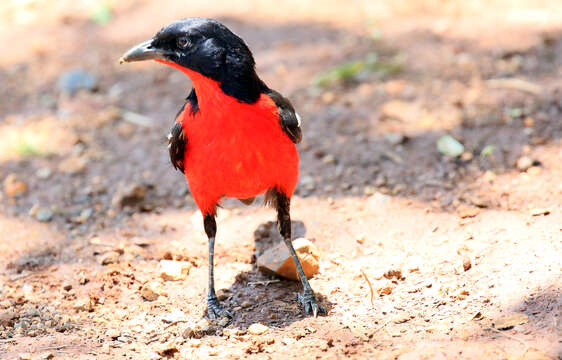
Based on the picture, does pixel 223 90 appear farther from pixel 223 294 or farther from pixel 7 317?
pixel 7 317

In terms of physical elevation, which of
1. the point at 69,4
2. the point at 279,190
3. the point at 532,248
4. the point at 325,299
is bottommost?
the point at 325,299

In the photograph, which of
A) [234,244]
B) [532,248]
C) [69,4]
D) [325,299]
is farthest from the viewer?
[69,4]

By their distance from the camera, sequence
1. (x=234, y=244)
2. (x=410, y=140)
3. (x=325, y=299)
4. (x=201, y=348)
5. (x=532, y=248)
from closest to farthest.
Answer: (x=201, y=348), (x=532, y=248), (x=325, y=299), (x=234, y=244), (x=410, y=140)

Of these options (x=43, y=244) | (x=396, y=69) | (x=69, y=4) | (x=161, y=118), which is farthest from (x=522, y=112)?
(x=69, y=4)

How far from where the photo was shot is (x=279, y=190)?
3.79 meters

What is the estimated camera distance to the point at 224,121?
3410 millimetres

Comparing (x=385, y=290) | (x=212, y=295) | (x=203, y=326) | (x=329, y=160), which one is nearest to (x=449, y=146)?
(x=329, y=160)

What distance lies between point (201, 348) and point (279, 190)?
40.6 inches

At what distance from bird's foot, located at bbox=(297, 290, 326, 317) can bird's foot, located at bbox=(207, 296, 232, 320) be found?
428 millimetres

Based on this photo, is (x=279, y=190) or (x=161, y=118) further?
(x=161, y=118)

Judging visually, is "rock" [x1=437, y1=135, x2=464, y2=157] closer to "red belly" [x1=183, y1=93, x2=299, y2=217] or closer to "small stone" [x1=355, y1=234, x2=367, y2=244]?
"small stone" [x1=355, y1=234, x2=367, y2=244]

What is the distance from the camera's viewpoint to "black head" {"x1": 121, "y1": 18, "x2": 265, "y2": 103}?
339 centimetres

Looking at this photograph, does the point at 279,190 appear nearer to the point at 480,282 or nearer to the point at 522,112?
the point at 480,282

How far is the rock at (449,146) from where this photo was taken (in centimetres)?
505
